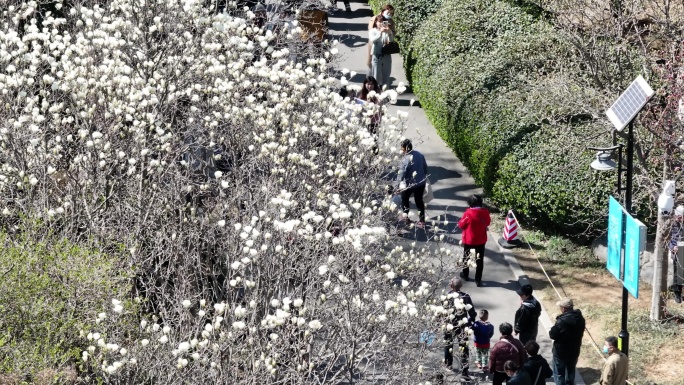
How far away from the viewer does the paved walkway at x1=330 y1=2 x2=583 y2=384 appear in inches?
577

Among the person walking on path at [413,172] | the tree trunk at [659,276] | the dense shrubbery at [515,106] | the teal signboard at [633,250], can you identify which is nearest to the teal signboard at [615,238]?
the teal signboard at [633,250]

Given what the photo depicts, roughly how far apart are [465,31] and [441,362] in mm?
9497

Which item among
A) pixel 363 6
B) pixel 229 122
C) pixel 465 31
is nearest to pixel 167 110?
pixel 229 122

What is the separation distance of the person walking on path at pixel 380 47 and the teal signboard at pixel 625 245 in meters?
9.18

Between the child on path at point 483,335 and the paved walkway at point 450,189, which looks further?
the paved walkway at point 450,189

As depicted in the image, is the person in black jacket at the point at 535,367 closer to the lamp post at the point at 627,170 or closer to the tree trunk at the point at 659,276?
the lamp post at the point at 627,170

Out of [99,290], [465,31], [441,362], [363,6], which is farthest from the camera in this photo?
[363,6]

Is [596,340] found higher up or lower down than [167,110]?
lower down

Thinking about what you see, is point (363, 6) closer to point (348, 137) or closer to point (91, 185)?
point (348, 137)

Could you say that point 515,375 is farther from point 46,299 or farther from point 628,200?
point 46,299

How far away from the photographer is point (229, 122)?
12.9 m

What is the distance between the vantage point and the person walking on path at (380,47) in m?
20.7

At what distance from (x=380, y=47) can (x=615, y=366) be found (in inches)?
416

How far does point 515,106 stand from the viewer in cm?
1736
